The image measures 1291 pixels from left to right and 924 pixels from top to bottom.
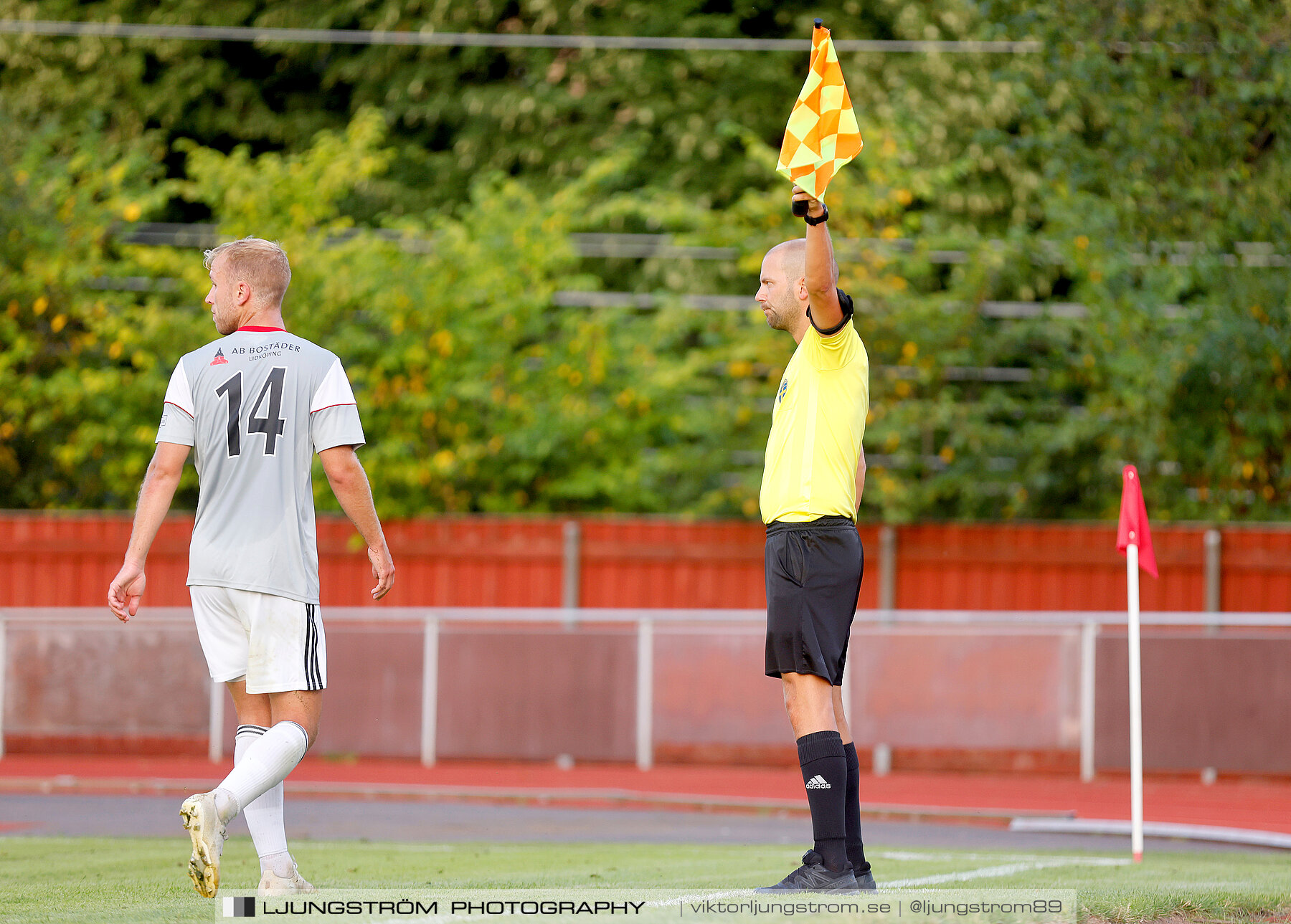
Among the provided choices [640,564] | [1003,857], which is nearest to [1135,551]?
[1003,857]

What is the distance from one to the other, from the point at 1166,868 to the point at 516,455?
10512 millimetres

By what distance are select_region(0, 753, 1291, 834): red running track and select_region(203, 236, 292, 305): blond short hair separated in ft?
23.3

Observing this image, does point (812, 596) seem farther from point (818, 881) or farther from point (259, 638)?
point (259, 638)

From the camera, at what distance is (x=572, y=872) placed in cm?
648

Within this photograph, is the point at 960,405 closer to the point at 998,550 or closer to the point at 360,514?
the point at 998,550

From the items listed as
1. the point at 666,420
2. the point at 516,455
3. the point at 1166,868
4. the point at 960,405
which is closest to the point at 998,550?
the point at 960,405

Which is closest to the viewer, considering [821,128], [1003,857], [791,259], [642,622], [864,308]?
[821,128]

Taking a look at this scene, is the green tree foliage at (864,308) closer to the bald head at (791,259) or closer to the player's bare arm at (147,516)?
the bald head at (791,259)

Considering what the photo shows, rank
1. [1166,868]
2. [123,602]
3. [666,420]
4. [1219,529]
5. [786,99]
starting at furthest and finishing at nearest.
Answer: [786,99] → [666,420] → [1219,529] → [1166,868] → [123,602]

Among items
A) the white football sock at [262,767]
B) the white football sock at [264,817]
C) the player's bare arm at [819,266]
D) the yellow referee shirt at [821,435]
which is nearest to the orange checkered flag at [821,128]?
the player's bare arm at [819,266]

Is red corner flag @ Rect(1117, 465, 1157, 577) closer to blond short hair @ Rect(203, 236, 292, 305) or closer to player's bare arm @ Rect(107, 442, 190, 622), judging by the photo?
blond short hair @ Rect(203, 236, 292, 305)

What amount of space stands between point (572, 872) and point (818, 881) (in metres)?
1.87

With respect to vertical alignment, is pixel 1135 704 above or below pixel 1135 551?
below

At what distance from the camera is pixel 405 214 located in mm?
22344
